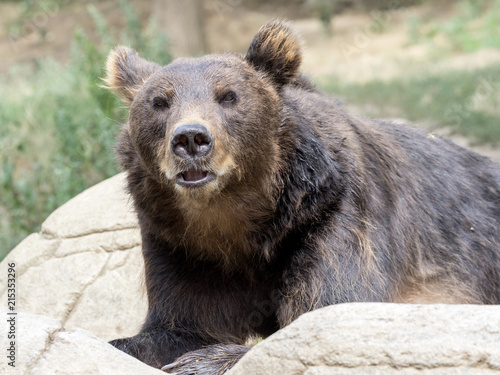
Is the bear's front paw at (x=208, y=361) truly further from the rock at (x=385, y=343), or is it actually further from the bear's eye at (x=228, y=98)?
the bear's eye at (x=228, y=98)

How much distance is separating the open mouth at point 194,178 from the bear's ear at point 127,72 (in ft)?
3.27

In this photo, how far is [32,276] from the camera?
20.8 feet

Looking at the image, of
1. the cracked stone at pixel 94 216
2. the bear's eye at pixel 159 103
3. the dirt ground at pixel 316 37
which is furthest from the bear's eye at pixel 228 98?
the dirt ground at pixel 316 37

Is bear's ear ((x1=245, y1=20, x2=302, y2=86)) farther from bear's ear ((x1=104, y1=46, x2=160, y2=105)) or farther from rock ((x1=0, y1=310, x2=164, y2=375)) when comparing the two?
rock ((x1=0, y1=310, x2=164, y2=375))

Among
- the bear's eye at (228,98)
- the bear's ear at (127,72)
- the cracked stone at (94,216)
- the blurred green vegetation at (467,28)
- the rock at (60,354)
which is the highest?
the bear's ear at (127,72)

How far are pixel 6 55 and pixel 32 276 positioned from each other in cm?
1415

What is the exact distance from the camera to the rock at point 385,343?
118 inches

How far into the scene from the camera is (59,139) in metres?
9.09

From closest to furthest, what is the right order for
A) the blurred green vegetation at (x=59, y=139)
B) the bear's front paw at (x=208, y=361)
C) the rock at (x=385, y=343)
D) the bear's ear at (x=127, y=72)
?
the rock at (x=385, y=343), the bear's front paw at (x=208, y=361), the bear's ear at (x=127, y=72), the blurred green vegetation at (x=59, y=139)

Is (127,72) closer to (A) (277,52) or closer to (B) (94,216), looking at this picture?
(A) (277,52)

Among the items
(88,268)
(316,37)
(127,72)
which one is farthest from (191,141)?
(316,37)

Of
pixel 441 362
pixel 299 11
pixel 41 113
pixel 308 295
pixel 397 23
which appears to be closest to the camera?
pixel 441 362

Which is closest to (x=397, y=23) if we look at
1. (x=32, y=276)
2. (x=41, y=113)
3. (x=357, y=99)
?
(x=357, y=99)

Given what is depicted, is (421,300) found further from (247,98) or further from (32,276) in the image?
(32,276)
